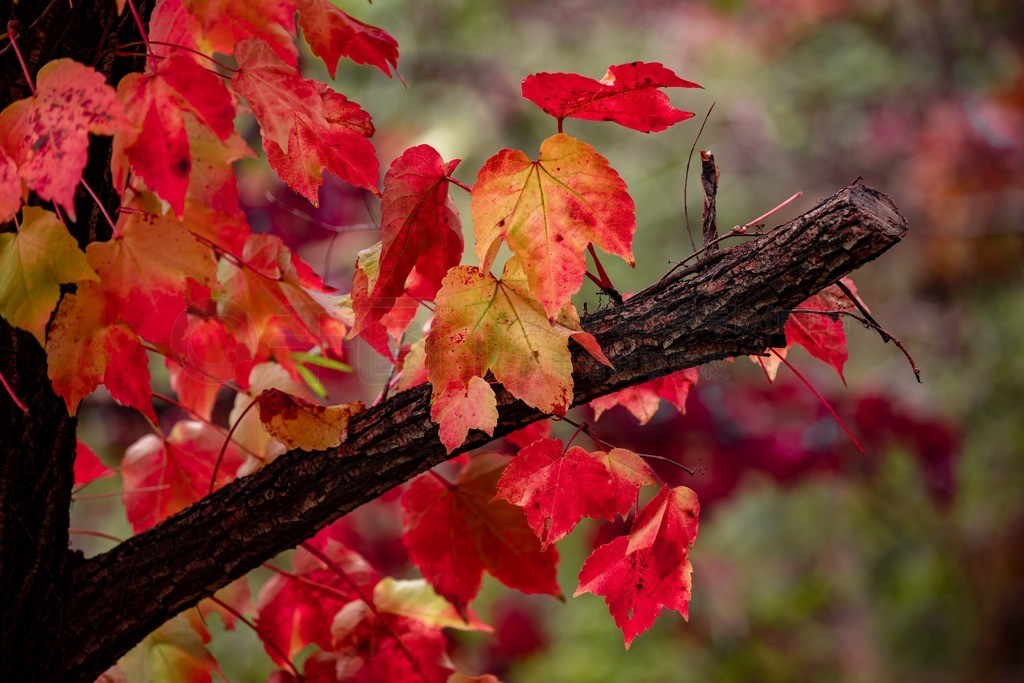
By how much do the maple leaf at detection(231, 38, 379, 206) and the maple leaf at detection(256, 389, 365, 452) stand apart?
14 cm

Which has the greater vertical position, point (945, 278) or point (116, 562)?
point (945, 278)

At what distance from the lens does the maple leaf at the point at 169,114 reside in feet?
1.68

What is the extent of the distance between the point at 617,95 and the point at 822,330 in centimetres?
24

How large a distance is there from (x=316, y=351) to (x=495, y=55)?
3.04 metres

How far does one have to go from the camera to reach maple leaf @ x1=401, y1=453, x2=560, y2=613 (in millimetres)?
689

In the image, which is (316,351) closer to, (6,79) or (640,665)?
(6,79)

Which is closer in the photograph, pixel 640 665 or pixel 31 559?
pixel 31 559

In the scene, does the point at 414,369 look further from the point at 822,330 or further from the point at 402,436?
the point at 822,330

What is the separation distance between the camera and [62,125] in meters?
0.45

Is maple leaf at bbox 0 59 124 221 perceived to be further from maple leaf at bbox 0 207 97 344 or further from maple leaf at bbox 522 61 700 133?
maple leaf at bbox 522 61 700 133

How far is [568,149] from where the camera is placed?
A: 521mm

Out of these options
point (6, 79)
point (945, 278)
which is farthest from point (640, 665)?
point (6, 79)

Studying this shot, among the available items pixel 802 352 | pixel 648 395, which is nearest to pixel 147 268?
pixel 648 395

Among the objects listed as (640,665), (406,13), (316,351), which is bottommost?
(640,665)
